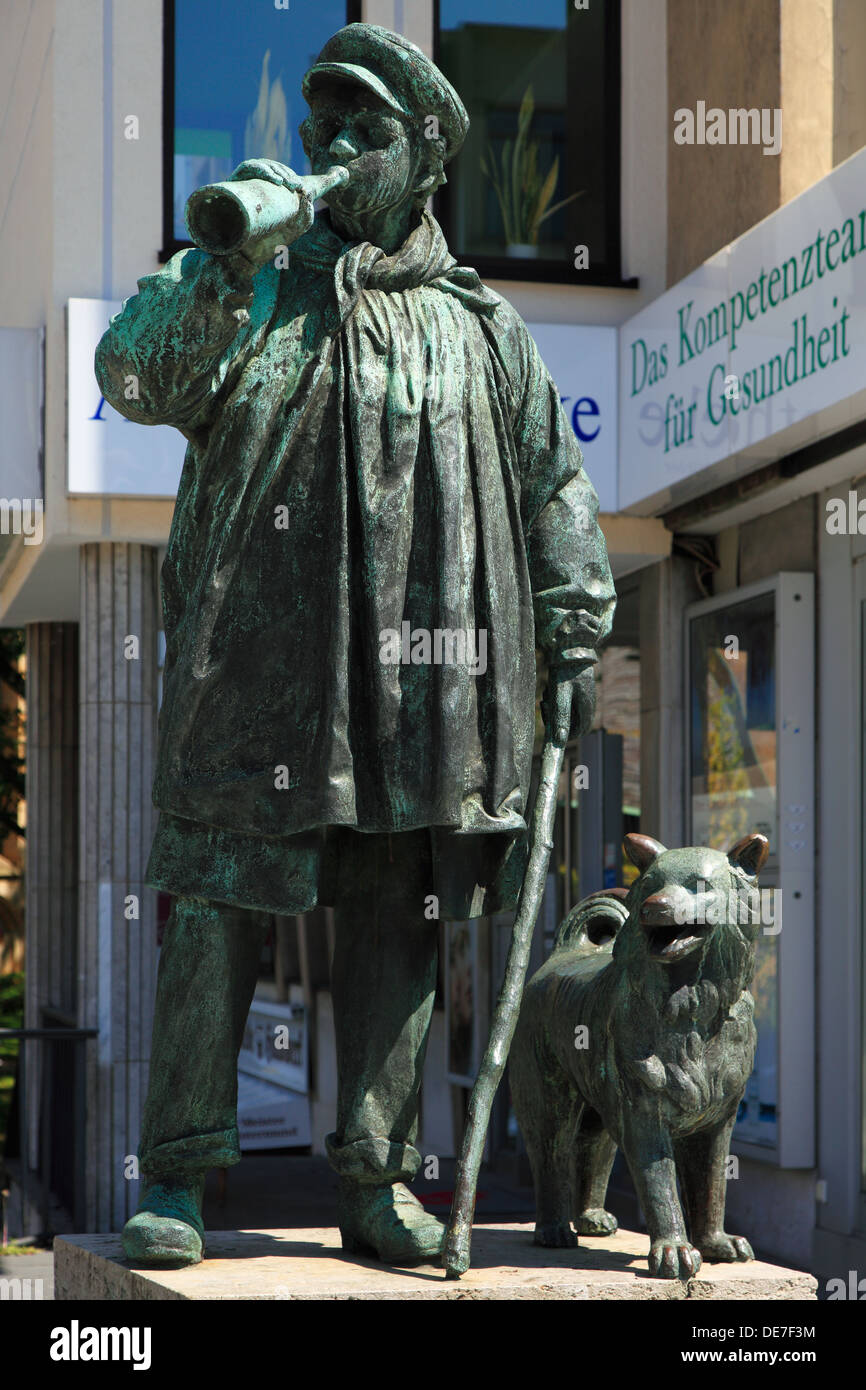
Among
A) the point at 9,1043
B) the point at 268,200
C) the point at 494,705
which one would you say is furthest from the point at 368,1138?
the point at 9,1043

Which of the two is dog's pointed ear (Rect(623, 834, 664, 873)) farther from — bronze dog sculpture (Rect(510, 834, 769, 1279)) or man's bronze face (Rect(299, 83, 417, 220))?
man's bronze face (Rect(299, 83, 417, 220))

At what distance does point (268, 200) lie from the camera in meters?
3.18

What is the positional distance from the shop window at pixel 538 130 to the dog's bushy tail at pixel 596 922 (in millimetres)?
6472

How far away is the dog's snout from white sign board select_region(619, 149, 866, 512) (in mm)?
4015

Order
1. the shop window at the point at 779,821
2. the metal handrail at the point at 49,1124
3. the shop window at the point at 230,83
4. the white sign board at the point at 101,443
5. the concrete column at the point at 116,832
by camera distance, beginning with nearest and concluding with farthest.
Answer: the shop window at the point at 779,821 < the white sign board at the point at 101,443 < the metal handrail at the point at 49,1124 < the concrete column at the point at 116,832 < the shop window at the point at 230,83

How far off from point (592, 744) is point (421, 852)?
22.7 feet

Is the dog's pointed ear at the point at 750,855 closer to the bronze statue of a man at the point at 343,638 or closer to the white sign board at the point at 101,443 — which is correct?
the bronze statue of a man at the point at 343,638

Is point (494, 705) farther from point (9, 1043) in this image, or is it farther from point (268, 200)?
point (9, 1043)

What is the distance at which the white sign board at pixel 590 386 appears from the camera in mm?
9477

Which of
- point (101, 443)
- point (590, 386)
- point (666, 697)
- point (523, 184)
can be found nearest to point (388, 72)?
point (101, 443)

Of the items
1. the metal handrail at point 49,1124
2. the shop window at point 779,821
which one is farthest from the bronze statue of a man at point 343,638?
the metal handrail at point 49,1124

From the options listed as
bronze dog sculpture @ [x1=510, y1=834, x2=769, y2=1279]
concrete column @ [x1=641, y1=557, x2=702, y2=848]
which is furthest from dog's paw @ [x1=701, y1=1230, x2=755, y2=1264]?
concrete column @ [x1=641, y1=557, x2=702, y2=848]

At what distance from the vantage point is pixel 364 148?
3.65m

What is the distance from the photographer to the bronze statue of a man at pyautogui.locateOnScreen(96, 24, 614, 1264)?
3484 mm
